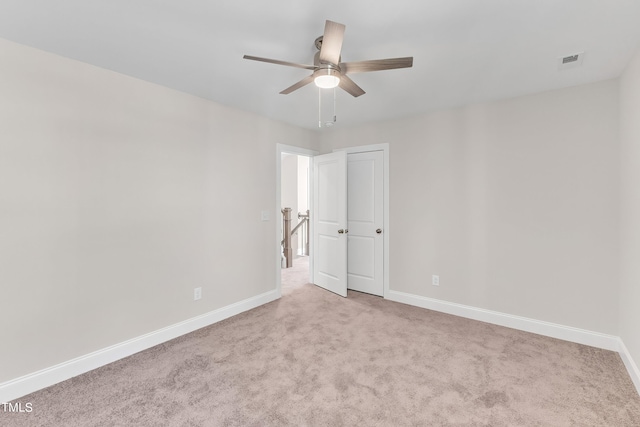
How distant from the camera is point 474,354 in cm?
250

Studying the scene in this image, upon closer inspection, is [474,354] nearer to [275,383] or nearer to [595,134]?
[275,383]

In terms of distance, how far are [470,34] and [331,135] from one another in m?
2.68

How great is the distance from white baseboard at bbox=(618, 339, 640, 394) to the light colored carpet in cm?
5

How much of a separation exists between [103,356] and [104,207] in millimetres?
1217

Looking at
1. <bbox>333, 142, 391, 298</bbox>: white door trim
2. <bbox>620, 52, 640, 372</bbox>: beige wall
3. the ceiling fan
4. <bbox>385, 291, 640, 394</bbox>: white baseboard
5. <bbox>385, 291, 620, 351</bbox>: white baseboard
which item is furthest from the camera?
<bbox>333, 142, 391, 298</bbox>: white door trim

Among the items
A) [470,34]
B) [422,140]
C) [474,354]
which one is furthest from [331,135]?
[474,354]

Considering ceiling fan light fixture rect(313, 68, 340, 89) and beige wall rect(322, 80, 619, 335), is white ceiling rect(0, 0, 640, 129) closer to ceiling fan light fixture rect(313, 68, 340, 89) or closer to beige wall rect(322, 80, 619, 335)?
ceiling fan light fixture rect(313, 68, 340, 89)

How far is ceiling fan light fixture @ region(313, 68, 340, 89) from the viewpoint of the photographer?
69.6 inches

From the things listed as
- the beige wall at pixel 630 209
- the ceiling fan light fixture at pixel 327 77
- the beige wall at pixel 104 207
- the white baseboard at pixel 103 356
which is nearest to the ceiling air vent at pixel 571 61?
the beige wall at pixel 630 209

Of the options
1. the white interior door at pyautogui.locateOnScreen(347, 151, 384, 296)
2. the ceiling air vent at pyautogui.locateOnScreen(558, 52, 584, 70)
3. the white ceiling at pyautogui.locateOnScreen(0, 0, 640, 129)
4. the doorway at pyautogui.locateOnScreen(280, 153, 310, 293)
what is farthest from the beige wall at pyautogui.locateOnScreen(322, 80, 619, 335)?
the doorway at pyautogui.locateOnScreen(280, 153, 310, 293)

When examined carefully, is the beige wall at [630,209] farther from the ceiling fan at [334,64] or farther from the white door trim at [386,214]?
the white door trim at [386,214]

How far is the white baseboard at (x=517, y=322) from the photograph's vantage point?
2.61m

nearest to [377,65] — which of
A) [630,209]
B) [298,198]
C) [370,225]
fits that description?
[630,209]

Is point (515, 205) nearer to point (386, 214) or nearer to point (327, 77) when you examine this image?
point (386, 214)
